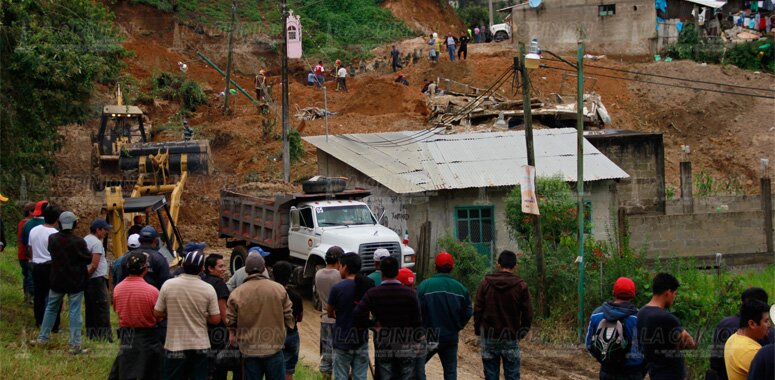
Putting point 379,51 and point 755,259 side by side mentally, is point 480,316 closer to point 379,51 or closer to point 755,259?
point 755,259

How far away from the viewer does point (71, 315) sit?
11203mm

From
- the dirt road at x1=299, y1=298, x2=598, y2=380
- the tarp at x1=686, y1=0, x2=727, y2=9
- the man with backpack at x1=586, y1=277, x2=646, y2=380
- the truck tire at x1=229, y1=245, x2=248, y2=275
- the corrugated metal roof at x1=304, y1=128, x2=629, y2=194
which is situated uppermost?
the tarp at x1=686, y1=0, x2=727, y2=9

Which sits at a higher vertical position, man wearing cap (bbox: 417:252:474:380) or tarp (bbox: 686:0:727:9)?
tarp (bbox: 686:0:727:9)

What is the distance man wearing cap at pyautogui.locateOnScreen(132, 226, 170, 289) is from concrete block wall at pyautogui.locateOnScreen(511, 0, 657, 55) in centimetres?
4019

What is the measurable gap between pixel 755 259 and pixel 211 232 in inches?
593

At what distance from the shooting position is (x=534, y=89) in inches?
1677

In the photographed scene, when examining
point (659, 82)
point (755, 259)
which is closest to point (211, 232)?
point (755, 259)

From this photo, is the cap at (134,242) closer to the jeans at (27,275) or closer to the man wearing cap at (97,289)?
the man wearing cap at (97,289)

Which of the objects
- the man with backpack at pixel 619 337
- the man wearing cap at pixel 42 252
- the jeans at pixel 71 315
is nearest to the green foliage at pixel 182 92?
the man wearing cap at pixel 42 252

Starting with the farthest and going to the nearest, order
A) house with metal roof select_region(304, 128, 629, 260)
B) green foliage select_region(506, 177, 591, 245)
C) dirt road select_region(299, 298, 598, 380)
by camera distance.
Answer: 1. house with metal roof select_region(304, 128, 629, 260)
2. green foliage select_region(506, 177, 591, 245)
3. dirt road select_region(299, 298, 598, 380)

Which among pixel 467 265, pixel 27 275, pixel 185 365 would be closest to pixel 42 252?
Result: pixel 27 275

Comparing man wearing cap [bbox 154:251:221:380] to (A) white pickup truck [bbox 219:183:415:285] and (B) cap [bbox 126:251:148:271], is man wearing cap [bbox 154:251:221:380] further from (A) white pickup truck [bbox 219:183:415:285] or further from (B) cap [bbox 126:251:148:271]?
(A) white pickup truck [bbox 219:183:415:285]

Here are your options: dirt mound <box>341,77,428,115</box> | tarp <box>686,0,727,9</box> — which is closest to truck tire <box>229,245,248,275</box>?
dirt mound <box>341,77,428,115</box>

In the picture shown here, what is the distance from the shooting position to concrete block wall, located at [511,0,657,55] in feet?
159
